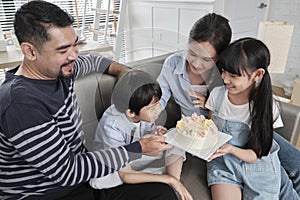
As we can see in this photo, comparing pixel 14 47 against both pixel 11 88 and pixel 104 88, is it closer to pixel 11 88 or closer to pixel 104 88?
pixel 104 88

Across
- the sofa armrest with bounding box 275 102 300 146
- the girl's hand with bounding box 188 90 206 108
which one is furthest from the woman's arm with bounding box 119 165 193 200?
the sofa armrest with bounding box 275 102 300 146

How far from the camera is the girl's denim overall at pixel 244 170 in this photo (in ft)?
3.20

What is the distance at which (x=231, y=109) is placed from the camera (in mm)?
1071

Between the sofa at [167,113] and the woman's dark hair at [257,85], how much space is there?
0.22m

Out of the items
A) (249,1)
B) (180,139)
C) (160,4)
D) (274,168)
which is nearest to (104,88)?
(180,139)

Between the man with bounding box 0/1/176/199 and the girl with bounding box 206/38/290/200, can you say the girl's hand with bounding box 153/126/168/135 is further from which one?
the girl with bounding box 206/38/290/200

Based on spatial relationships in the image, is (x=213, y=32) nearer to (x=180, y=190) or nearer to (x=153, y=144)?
(x=153, y=144)

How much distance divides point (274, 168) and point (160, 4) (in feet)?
7.72

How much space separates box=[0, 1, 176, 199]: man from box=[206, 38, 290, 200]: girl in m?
0.25

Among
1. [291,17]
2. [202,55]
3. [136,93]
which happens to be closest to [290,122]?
[202,55]

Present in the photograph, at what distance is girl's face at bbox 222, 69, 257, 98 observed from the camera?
3.24 feet

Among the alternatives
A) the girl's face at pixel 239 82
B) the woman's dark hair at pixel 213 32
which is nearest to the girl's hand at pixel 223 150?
the girl's face at pixel 239 82

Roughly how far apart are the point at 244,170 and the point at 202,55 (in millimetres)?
470

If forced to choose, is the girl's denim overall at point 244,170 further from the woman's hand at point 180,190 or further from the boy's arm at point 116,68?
the boy's arm at point 116,68
